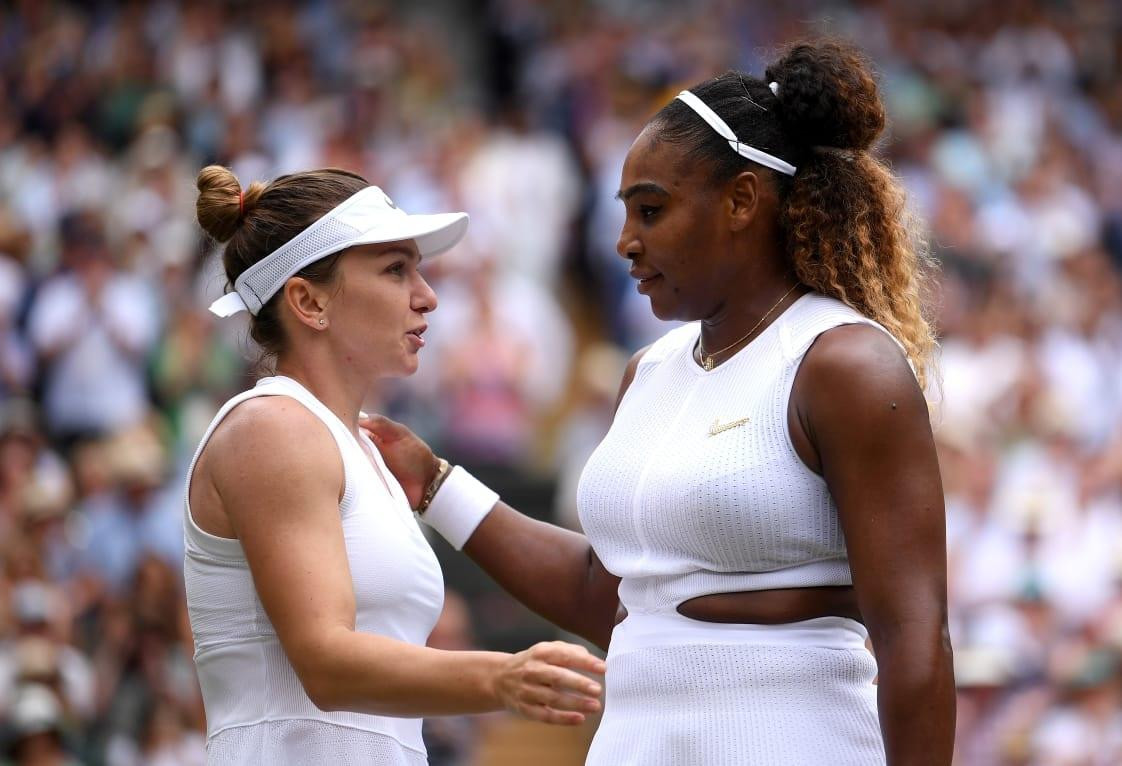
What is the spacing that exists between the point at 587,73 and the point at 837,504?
28.3 ft

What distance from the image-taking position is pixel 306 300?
3.12 m

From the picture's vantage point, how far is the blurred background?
22.2 ft

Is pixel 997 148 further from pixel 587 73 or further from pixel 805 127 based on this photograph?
pixel 805 127

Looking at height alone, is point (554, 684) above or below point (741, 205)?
below

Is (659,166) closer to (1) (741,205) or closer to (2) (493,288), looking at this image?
(1) (741,205)

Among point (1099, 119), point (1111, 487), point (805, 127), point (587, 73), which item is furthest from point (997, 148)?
point (805, 127)

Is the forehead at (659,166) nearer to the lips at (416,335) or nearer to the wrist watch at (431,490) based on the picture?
the lips at (416,335)

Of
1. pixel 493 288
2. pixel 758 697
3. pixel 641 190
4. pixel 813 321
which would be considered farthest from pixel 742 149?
pixel 493 288

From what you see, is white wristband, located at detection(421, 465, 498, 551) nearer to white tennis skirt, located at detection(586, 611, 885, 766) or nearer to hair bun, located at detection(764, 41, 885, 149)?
white tennis skirt, located at detection(586, 611, 885, 766)

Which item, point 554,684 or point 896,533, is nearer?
point 554,684

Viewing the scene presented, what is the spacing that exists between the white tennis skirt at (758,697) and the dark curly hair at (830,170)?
0.52 metres

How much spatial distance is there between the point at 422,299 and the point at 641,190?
0.48 metres

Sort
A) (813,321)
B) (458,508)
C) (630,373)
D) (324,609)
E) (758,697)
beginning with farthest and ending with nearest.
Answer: (458,508) → (630,373) → (813,321) → (758,697) → (324,609)

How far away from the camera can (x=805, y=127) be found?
3.04 m
